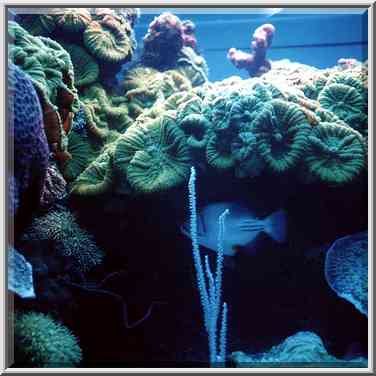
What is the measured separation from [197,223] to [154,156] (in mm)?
Answer: 547

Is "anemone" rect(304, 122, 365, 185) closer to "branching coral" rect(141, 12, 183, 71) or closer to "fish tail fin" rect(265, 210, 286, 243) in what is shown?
"fish tail fin" rect(265, 210, 286, 243)

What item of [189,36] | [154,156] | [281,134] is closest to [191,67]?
[189,36]

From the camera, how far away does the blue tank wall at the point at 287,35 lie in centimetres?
234

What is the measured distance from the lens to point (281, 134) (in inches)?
99.3

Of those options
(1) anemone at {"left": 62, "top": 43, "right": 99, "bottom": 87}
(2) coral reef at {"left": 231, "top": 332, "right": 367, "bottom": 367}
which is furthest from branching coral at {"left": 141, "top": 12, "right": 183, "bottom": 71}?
(2) coral reef at {"left": 231, "top": 332, "right": 367, "bottom": 367}

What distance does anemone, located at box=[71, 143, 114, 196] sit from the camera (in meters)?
2.69

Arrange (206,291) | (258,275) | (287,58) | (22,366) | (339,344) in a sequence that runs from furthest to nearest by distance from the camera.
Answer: (287,58) < (258,275) < (206,291) < (339,344) < (22,366)

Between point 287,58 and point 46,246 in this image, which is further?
point 287,58

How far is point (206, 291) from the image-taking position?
2.40 m

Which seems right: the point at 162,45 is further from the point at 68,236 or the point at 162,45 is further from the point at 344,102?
the point at 68,236

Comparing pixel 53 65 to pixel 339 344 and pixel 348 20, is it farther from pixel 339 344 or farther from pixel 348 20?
pixel 339 344

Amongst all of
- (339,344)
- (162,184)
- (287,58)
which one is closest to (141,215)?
(162,184)

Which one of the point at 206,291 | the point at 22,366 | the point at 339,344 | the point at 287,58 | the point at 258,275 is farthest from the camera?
the point at 287,58

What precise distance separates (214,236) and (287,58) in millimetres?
2825
